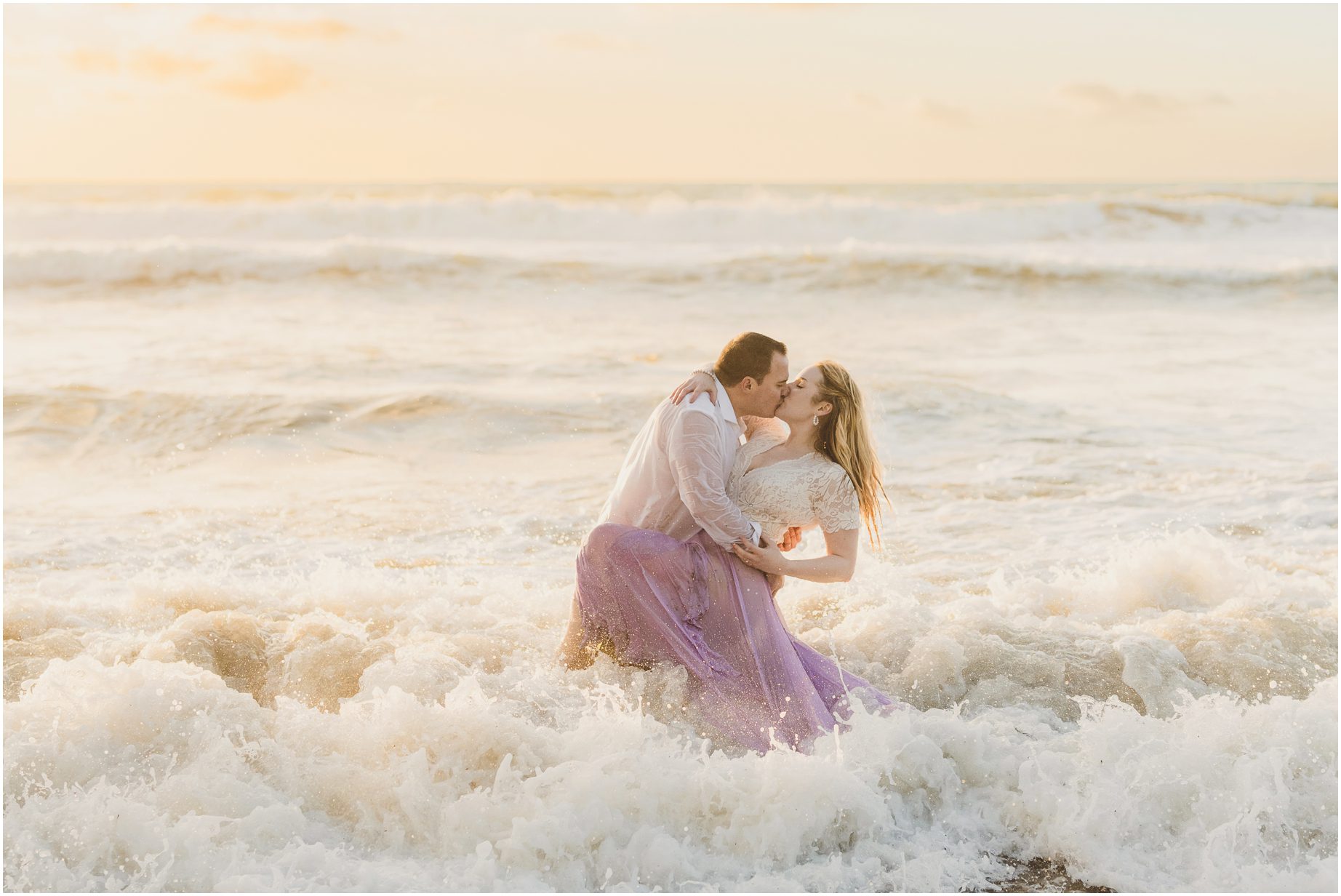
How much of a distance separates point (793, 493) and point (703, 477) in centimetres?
42

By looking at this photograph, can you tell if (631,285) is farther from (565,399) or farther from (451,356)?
(565,399)

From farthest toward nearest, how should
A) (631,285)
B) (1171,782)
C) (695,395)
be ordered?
(631,285) < (695,395) < (1171,782)

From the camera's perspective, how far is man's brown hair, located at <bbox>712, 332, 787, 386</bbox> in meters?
5.07

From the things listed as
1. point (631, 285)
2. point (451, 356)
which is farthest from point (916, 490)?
point (631, 285)

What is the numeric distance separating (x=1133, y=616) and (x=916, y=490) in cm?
312

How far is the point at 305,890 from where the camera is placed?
13.1 ft

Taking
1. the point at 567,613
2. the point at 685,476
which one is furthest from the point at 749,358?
the point at 567,613

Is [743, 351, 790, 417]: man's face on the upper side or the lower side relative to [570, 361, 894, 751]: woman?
upper

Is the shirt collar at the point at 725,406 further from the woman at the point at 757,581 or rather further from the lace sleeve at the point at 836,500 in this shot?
the lace sleeve at the point at 836,500

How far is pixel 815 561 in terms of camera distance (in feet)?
16.0

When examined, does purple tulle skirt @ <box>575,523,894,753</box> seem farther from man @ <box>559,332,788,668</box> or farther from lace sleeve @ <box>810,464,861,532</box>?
lace sleeve @ <box>810,464,861,532</box>

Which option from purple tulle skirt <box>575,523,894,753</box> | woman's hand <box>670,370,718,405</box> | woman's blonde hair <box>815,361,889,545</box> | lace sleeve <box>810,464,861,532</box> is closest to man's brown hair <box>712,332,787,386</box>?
woman's hand <box>670,370,718,405</box>

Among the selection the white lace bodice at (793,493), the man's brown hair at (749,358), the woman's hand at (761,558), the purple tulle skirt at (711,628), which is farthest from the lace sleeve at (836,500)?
the man's brown hair at (749,358)

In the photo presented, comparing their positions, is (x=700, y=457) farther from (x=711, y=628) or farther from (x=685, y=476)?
(x=711, y=628)
